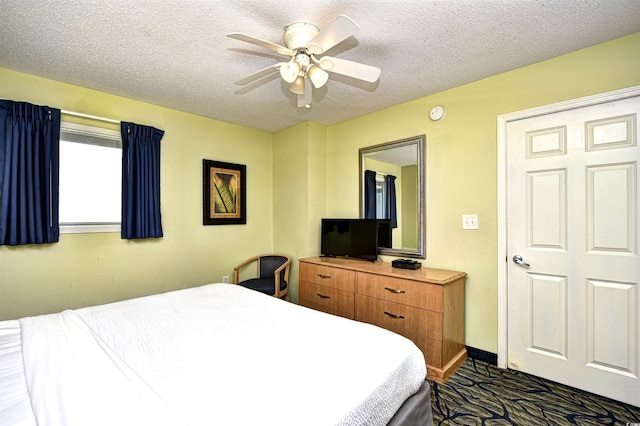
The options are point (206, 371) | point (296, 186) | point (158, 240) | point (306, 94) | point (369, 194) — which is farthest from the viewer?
point (296, 186)

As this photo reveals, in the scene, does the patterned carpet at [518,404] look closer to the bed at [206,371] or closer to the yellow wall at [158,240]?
the bed at [206,371]

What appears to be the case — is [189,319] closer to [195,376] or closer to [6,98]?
[195,376]

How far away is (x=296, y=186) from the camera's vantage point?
3.79 meters

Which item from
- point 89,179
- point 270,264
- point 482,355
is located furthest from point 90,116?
point 482,355

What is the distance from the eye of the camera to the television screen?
3131 mm

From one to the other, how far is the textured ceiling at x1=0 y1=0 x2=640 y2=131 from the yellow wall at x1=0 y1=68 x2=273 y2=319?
0.22m

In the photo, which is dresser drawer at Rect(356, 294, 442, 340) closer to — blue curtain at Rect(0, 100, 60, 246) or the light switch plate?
the light switch plate

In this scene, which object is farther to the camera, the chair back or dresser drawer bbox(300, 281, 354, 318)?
the chair back

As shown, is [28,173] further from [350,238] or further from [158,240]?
[350,238]

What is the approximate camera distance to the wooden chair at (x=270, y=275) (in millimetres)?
3344

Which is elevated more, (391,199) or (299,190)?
(299,190)

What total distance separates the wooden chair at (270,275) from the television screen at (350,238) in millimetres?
578

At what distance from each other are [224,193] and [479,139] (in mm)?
2865

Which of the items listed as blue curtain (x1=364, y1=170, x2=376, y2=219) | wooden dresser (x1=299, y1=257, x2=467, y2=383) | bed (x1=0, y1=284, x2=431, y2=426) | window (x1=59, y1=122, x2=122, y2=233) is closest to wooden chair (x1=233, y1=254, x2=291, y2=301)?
wooden dresser (x1=299, y1=257, x2=467, y2=383)
